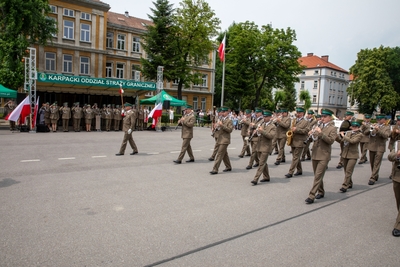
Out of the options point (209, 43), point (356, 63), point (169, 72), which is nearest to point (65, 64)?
point (169, 72)

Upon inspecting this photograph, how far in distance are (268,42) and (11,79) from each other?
32.8 metres

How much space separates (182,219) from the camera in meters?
5.71

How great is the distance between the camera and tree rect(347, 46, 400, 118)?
63.1 meters

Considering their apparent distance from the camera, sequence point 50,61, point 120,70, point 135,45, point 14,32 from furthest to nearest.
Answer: point 135,45
point 120,70
point 50,61
point 14,32

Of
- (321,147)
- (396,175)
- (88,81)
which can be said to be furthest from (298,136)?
(88,81)

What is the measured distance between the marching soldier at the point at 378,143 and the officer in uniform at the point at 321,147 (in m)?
3.69

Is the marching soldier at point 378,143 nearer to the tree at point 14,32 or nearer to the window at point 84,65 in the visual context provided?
the tree at point 14,32

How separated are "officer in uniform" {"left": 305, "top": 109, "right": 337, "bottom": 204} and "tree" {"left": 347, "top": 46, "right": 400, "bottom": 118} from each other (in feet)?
213

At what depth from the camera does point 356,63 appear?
2753 inches

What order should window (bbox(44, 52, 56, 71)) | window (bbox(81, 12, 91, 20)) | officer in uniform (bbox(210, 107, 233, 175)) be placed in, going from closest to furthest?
1. officer in uniform (bbox(210, 107, 233, 175))
2. window (bbox(44, 52, 56, 71))
3. window (bbox(81, 12, 91, 20))

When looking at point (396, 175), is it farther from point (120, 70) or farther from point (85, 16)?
point (120, 70)

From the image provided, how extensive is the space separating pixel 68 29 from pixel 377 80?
57142 millimetres

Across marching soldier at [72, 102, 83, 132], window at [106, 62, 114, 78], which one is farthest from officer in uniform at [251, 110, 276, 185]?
window at [106, 62, 114, 78]

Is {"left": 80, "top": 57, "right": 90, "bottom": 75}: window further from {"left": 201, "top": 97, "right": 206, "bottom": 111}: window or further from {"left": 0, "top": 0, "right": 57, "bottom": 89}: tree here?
{"left": 201, "top": 97, "right": 206, "bottom": 111}: window
